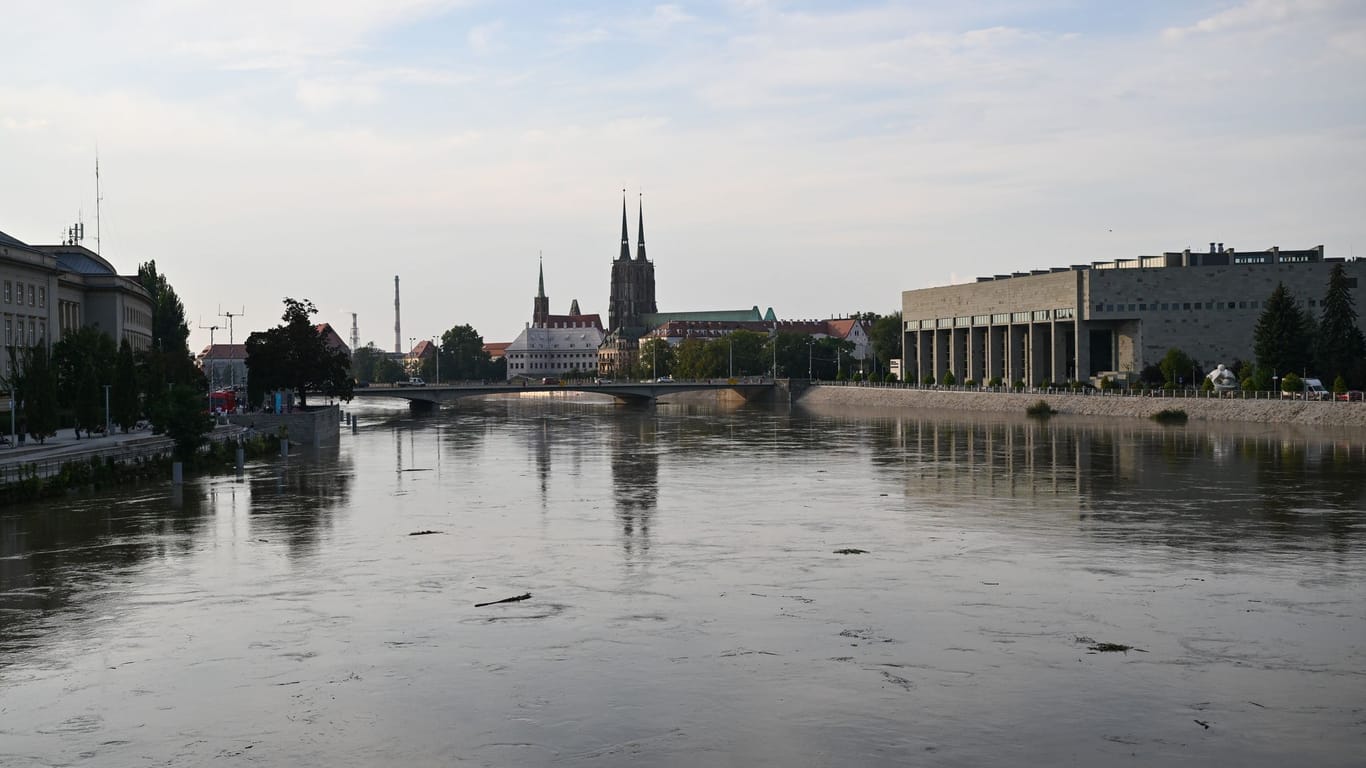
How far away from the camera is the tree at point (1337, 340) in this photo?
10538cm

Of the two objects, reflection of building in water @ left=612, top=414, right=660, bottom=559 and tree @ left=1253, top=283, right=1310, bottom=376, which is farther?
tree @ left=1253, top=283, right=1310, bottom=376

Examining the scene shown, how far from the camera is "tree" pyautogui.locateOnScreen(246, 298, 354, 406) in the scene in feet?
320

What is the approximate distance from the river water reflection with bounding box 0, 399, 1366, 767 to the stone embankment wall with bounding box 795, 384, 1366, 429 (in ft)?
127

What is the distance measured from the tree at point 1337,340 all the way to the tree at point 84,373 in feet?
292

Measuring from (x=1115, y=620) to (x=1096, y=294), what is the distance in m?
112

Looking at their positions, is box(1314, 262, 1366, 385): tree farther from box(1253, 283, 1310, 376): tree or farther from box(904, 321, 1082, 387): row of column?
box(904, 321, 1082, 387): row of column

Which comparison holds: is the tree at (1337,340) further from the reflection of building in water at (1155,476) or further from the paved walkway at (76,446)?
the paved walkway at (76,446)

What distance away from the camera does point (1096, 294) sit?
132500mm

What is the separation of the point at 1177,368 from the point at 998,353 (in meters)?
32.5

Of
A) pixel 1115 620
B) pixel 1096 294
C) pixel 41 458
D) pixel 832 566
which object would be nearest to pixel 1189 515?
pixel 832 566

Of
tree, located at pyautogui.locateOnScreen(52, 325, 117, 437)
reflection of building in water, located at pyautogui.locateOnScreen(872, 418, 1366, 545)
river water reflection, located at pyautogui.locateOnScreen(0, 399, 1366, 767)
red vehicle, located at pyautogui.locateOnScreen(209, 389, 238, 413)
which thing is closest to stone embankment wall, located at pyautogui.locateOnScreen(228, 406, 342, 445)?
tree, located at pyautogui.locateOnScreen(52, 325, 117, 437)

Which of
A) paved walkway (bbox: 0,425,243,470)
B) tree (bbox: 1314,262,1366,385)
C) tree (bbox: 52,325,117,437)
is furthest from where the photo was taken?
tree (bbox: 1314,262,1366,385)

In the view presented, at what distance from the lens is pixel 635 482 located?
57.9m

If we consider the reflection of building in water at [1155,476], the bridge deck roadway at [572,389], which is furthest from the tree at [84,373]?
the bridge deck roadway at [572,389]
